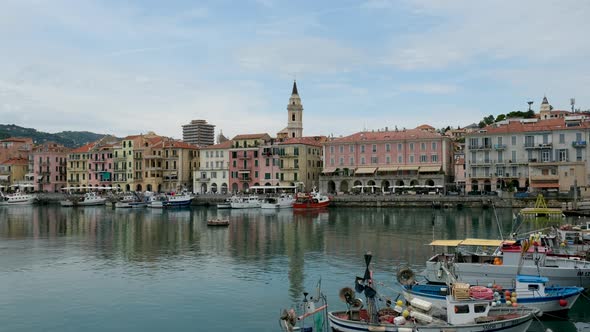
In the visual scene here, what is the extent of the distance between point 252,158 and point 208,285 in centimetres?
8254

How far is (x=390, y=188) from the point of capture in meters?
95.8

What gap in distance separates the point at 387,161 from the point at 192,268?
6797 centimetres

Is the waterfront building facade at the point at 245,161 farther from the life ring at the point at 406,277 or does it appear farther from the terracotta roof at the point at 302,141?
the life ring at the point at 406,277

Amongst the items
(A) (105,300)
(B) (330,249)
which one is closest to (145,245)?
(B) (330,249)

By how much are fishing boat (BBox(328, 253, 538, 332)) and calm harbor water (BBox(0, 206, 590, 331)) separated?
2591mm

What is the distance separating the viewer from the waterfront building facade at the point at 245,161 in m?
112

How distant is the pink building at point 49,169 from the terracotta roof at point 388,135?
7269 cm

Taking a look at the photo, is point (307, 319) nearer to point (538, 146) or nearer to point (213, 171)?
point (538, 146)

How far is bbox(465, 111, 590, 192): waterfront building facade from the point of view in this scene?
81.9 m

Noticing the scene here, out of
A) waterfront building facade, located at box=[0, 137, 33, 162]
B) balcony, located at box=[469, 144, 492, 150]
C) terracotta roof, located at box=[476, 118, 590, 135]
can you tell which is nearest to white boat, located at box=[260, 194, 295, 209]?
balcony, located at box=[469, 144, 492, 150]

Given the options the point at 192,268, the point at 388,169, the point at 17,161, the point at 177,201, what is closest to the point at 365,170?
the point at 388,169

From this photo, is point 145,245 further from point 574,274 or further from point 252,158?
point 252,158

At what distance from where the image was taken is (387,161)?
99.1 m

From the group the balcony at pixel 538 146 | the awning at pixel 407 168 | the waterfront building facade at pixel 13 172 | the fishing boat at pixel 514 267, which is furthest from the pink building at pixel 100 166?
the fishing boat at pixel 514 267
